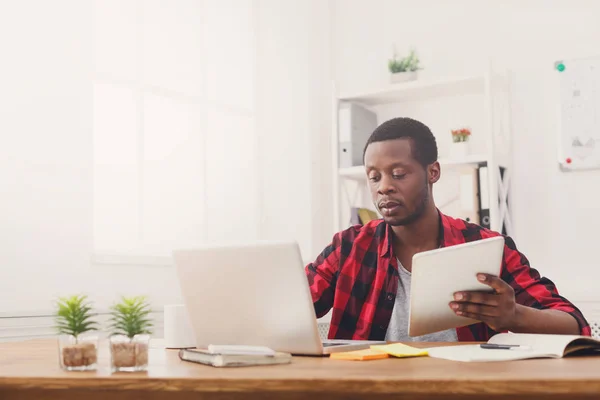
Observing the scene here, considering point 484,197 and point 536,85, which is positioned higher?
point 536,85

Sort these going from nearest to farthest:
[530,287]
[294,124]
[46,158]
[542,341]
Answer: [542,341]
[530,287]
[46,158]
[294,124]

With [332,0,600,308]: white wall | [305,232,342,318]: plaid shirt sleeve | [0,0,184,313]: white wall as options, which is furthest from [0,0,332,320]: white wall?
[305,232,342,318]: plaid shirt sleeve

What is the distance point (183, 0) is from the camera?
321 centimetres

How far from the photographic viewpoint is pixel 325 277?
2.03 metres

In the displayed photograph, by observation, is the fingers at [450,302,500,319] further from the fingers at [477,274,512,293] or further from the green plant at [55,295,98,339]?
the green plant at [55,295,98,339]

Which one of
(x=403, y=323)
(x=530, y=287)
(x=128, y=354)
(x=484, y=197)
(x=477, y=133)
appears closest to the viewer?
(x=128, y=354)

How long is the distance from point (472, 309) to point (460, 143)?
1822 millimetres

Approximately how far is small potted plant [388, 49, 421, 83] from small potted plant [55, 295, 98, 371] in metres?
2.43

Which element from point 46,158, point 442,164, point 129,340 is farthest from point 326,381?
point 442,164

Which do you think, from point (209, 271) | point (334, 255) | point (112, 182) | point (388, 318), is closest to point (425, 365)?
point (209, 271)

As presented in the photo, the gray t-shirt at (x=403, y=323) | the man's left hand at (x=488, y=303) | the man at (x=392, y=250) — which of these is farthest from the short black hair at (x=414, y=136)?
the man's left hand at (x=488, y=303)

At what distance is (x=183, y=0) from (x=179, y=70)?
0.31 meters

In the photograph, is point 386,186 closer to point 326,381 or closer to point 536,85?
point 326,381

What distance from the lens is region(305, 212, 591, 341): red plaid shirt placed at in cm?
181
